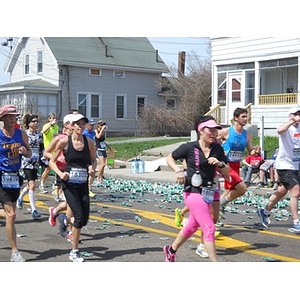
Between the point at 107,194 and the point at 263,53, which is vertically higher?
the point at 263,53

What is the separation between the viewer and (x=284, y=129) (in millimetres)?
9156

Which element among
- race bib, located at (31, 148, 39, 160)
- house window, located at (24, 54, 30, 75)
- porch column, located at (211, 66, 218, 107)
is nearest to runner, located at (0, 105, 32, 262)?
race bib, located at (31, 148, 39, 160)

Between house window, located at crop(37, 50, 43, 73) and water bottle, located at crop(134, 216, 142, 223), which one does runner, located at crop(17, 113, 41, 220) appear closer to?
water bottle, located at crop(134, 216, 142, 223)

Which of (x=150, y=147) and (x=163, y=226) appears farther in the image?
(x=150, y=147)

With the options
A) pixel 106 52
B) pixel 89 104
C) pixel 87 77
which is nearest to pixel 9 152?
pixel 89 104

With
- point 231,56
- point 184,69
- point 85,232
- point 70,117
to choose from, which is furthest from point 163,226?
point 184,69

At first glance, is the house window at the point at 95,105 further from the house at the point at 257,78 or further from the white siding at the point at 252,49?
the white siding at the point at 252,49

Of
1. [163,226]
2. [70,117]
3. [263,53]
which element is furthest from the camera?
[263,53]

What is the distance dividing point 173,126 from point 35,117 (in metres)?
28.4

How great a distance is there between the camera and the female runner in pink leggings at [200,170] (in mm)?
6645

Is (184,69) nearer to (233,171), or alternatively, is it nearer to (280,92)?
(280,92)

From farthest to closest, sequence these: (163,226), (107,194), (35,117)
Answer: (107,194) < (35,117) < (163,226)

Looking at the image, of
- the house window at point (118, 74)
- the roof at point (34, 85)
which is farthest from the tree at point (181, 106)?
the roof at point (34, 85)

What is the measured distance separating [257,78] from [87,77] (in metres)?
17.2
